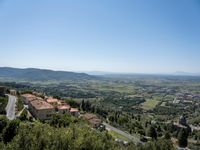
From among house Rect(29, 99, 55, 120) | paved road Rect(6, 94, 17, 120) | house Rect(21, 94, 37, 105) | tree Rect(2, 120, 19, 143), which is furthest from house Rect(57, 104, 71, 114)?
tree Rect(2, 120, 19, 143)

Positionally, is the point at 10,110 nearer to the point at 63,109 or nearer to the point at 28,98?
the point at 28,98

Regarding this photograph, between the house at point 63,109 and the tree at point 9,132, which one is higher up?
the tree at point 9,132

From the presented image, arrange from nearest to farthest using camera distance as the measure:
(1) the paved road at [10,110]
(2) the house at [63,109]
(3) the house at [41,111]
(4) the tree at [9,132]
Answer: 1. (4) the tree at [9,132]
2. (1) the paved road at [10,110]
3. (3) the house at [41,111]
4. (2) the house at [63,109]

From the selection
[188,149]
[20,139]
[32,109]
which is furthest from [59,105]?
[20,139]

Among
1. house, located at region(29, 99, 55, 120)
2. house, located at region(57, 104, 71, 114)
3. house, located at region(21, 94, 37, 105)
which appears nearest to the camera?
house, located at region(29, 99, 55, 120)

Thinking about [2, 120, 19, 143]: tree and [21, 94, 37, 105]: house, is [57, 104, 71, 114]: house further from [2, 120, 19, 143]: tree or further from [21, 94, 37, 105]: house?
[2, 120, 19, 143]: tree

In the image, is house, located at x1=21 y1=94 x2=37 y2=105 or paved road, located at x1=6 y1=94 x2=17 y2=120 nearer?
paved road, located at x1=6 y1=94 x2=17 y2=120

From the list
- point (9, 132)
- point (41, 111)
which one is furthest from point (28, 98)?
point (9, 132)

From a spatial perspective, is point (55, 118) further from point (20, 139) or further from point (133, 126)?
point (133, 126)

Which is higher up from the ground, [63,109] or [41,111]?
[41,111]

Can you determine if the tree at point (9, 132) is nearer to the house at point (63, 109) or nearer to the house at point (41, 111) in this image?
the house at point (41, 111)

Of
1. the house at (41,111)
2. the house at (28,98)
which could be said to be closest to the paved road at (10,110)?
the house at (28,98)
